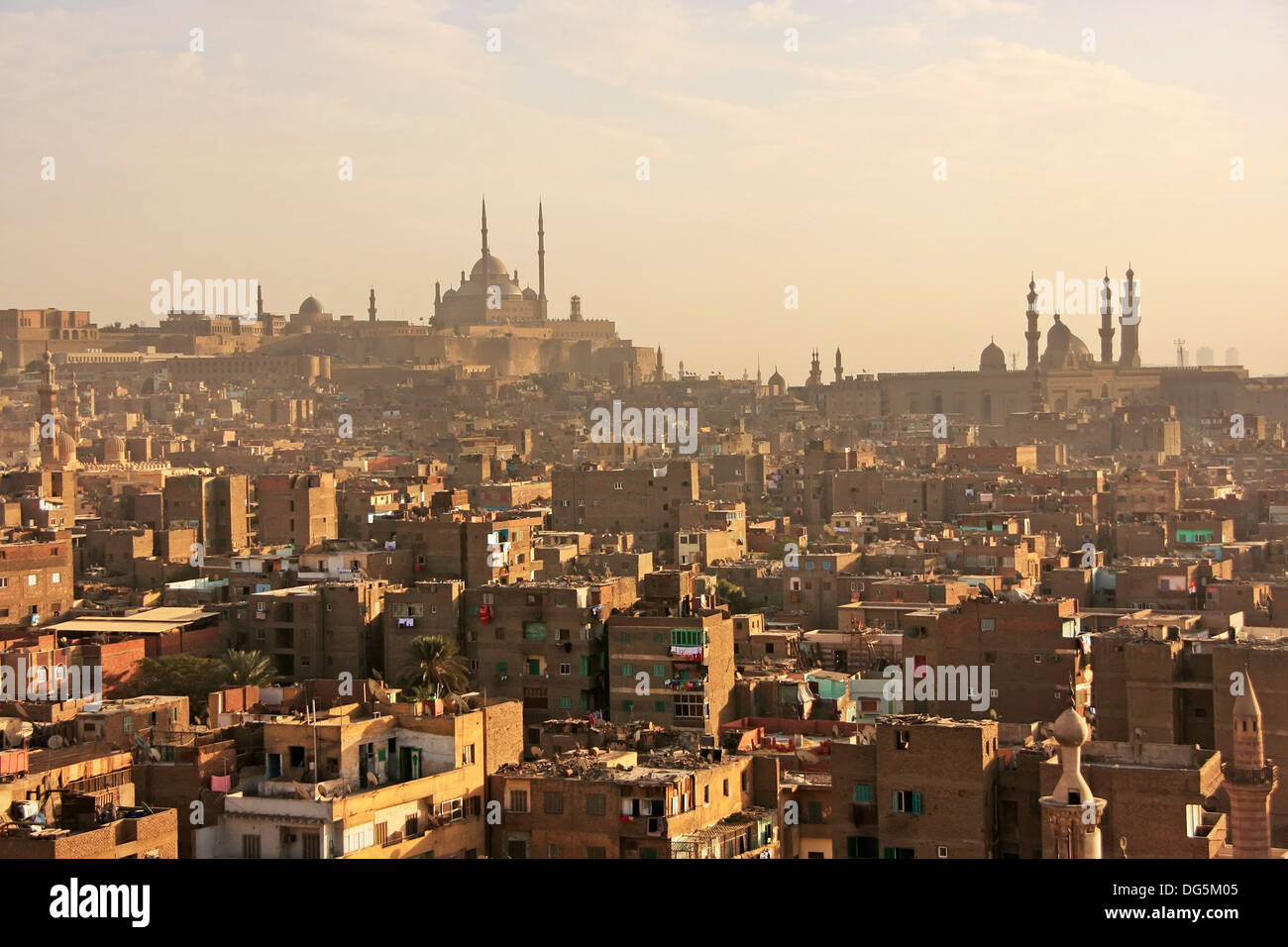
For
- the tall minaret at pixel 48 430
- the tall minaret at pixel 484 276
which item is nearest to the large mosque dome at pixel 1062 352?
the tall minaret at pixel 484 276

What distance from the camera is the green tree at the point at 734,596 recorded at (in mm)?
24641

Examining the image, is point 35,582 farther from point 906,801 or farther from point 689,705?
point 906,801

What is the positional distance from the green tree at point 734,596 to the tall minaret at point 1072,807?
1497 centimetres

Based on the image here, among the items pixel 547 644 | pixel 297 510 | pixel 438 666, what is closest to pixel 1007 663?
pixel 547 644

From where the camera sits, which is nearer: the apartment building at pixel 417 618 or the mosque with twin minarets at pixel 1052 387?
the apartment building at pixel 417 618

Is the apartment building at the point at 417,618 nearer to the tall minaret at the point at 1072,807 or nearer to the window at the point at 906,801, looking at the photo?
the window at the point at 906,801

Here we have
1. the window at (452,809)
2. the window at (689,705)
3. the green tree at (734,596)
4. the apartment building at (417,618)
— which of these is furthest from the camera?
the green tree at (734,596)

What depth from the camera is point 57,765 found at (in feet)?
38.7

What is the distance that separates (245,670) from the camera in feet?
61.5

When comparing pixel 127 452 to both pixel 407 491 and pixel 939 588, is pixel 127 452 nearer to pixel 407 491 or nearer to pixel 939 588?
pixel 407 491

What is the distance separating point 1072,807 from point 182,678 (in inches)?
454

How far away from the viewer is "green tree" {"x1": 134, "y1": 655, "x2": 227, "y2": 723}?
18.3m

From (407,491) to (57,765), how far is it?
22.2m
